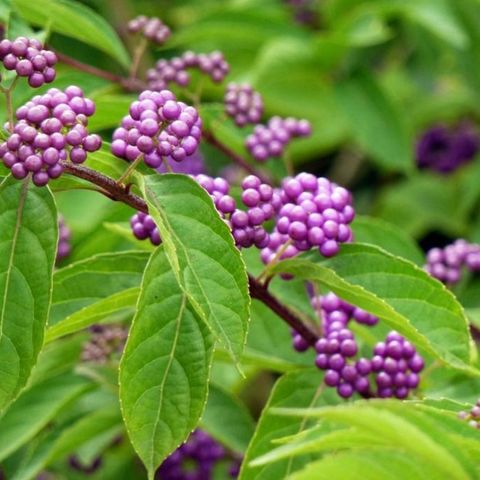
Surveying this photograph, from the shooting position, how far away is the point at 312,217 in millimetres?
2016

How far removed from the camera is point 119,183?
6.12 ft

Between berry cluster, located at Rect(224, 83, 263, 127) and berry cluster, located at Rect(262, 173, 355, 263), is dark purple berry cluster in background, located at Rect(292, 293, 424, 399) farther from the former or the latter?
berry cluster, located at Rect(224, 83, 263, 127)

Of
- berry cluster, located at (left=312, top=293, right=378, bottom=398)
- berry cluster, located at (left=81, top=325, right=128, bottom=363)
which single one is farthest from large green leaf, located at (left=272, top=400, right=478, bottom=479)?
berry cluster, located at (left=81, top=325, right=128, bottom=363)

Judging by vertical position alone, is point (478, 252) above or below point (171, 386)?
below

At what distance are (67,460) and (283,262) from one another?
4.98 ft

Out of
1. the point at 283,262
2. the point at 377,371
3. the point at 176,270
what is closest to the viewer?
the point at 176,270

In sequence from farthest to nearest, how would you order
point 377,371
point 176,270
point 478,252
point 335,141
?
point 335,141 < point 478,252 < point 377,371 < point 176,270

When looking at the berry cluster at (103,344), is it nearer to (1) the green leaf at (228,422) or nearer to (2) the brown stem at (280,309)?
(1) the green leaf at (228,422)

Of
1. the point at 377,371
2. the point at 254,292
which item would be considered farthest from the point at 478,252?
the point at 254,292

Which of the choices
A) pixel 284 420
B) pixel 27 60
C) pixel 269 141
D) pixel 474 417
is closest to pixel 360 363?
pixel 284 420

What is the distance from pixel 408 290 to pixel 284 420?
1.09ft

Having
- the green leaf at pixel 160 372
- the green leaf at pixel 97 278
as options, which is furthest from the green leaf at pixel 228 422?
the green leaf at pixel 160 372

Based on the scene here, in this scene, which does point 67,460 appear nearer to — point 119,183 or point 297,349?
point 297,349

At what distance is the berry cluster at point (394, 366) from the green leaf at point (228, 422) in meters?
0.53
